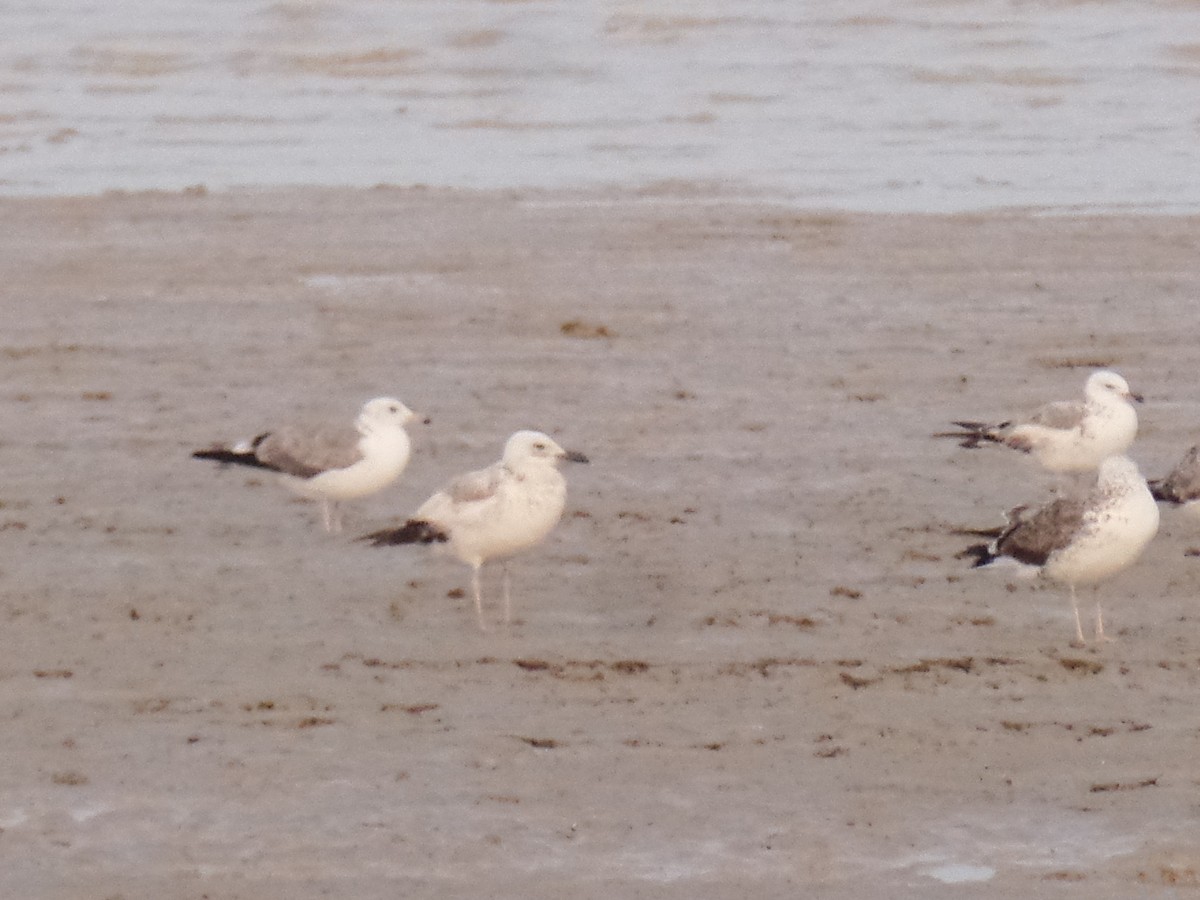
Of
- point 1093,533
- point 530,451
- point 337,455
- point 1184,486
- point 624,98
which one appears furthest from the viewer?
point 624,98

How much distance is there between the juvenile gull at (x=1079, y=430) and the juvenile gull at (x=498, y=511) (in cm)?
265

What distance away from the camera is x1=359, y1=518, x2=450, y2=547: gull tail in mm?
10000

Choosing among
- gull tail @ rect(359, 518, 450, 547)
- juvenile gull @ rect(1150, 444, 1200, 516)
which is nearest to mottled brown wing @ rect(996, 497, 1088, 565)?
juvenile gull @ rect(1150, 444, 1200, 516)

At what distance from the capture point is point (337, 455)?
11.0 metres

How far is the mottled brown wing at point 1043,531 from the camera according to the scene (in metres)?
9.68

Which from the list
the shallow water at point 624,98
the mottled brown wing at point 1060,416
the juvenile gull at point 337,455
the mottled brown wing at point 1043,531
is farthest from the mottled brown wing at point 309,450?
the shallow water at point 624,98

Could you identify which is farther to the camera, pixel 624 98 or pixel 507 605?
pixel 624 98

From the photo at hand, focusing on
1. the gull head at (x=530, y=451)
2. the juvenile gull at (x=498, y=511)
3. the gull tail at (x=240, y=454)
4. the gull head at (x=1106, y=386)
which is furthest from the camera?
the gull head at (x=1106, y=386)

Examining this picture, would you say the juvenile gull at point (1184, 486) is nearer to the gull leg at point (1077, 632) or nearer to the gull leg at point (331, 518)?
the gull leg at point (1077, 632)

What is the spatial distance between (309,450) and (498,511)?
63.5 inches

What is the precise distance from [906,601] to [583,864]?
2.85m

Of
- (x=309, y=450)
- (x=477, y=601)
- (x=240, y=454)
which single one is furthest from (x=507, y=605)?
(x=240, y=454)

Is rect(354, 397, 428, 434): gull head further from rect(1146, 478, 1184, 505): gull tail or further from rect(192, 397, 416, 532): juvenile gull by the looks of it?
rect(1146, 478, 1184, 505): gull tail

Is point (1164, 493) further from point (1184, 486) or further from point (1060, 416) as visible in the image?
point (1060, 416)
